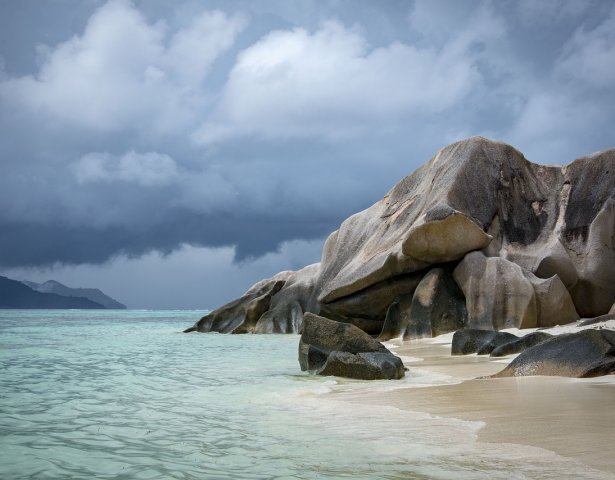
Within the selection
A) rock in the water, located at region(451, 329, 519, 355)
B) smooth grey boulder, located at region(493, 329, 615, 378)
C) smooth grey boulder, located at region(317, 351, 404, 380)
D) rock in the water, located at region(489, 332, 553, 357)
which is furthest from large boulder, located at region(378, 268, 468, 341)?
smooth grey boulder, located at region(493, 329, 615, 378)

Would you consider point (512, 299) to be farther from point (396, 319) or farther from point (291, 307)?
point (291, 307)

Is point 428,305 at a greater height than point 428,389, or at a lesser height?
greater

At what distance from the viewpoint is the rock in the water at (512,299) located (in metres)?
15.0

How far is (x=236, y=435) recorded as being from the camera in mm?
4480

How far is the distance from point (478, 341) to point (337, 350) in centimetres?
347

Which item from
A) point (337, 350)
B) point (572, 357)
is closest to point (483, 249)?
point (337, 350)

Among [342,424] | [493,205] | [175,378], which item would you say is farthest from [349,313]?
[342,424]

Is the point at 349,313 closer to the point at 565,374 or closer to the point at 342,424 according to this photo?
the point at 565,374

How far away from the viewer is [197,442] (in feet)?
→ 14.0

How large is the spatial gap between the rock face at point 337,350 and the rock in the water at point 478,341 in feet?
8.59

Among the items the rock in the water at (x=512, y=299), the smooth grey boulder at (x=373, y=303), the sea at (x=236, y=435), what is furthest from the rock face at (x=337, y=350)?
the smooth grey boulder at (x=373, y=303)

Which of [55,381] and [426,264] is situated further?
[426,264]

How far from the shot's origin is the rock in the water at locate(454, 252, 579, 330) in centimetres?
1495

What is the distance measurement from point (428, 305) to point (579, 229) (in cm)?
567
